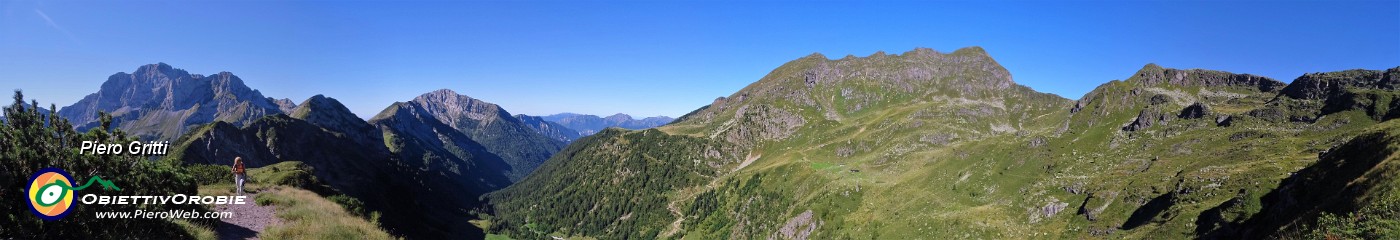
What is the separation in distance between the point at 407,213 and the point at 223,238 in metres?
148

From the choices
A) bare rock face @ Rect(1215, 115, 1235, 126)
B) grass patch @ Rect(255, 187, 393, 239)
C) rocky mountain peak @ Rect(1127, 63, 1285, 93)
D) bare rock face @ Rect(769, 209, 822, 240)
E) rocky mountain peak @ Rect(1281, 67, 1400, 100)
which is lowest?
bare rock face @ Rect(769, 209, 822, 240)

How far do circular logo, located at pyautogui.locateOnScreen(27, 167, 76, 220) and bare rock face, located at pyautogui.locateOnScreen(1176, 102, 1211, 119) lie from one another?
170 meters

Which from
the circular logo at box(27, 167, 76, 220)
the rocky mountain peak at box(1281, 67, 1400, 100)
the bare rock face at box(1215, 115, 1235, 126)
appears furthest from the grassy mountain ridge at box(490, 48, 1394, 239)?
the circular logo at box(27, 167, 76, 220)

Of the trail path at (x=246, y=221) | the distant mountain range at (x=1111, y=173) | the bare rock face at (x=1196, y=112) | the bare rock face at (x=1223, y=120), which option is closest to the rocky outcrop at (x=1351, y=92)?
the distant mountain range at (x=1111, y=173)

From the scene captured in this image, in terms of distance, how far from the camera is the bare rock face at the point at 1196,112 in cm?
12186

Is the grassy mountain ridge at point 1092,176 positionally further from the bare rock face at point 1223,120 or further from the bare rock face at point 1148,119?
the bare rock face at point 1223,120

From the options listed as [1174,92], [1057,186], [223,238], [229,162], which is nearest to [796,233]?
[1057,186]

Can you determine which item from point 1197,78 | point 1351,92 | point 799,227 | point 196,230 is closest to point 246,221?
point 196,230

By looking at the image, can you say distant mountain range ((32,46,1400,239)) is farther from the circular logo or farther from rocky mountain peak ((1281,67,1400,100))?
the circular logo

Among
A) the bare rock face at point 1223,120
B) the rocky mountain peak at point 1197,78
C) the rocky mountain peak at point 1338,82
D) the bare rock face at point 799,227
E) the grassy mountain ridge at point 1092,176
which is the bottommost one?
the bare rock face at point 799,227

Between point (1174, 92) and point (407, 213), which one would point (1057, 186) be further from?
point (407, 213)

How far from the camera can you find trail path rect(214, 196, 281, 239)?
80.7 feet

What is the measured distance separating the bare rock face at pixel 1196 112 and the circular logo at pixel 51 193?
170 m

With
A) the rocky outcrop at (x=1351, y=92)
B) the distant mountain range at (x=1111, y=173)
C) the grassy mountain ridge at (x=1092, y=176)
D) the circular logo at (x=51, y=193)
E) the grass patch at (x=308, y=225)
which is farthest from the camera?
the rocky outcrop at (x=1351, y=92)
